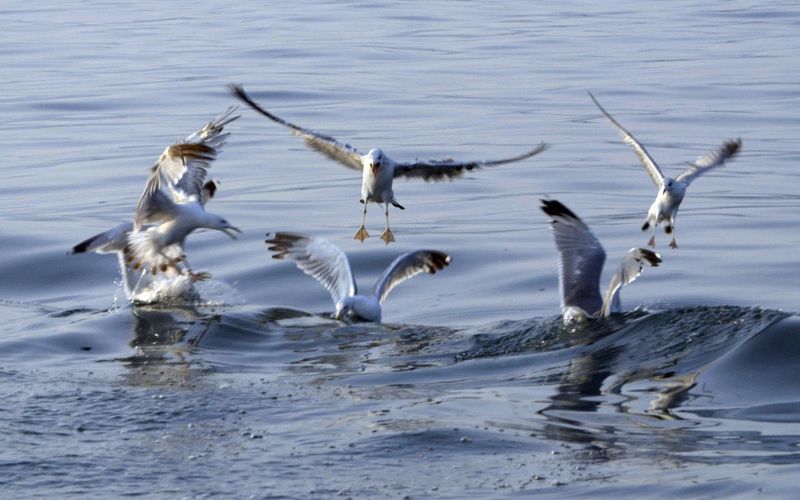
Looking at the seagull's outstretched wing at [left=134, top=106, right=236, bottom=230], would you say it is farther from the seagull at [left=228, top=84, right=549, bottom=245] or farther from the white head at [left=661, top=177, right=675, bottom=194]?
the white head at [left=661, top=177, right=675, bottom=194]

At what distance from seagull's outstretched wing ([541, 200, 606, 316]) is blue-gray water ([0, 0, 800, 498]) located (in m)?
0.31

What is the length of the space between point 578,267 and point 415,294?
268cm

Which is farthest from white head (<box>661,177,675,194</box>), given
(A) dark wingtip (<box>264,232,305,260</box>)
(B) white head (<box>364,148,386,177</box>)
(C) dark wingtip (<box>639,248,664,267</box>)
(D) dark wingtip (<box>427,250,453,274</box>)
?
(A) dark wingtip (<box>264,232,305,260</box>)

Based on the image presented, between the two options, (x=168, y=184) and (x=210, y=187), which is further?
(x=210, y=187)

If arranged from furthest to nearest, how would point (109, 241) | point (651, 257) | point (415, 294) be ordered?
point (415, 294), point (109, 241), point (651, 257)

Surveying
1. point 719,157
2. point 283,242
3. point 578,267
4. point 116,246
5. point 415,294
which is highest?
point 719,157

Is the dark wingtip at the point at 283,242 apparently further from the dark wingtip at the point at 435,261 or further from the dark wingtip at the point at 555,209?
the dark wingtip at the point at 555,209

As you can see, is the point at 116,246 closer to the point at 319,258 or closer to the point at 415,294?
the point at 319,258

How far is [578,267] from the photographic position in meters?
11.3

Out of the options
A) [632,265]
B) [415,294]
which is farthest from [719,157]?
[632,265]

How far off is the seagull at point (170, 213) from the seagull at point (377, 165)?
3.45 feet

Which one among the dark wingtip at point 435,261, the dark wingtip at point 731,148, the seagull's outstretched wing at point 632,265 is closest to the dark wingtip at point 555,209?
the seagull's outstretched wing at point 632,265

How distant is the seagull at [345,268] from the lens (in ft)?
39.3

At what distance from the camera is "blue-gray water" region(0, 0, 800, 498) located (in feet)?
26.1
